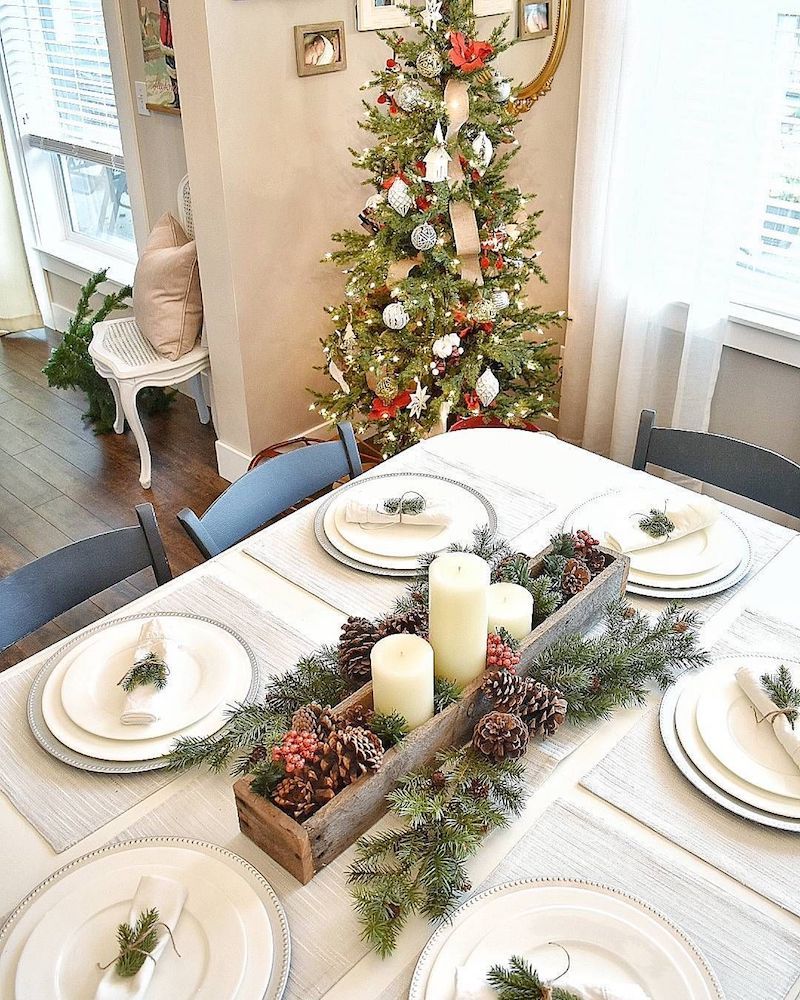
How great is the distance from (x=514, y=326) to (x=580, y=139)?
569mm

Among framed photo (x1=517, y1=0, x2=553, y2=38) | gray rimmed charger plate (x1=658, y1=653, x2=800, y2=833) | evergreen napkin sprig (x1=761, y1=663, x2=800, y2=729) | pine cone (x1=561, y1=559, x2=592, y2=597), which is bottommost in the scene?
gray rimmed charger plate (x1=658, y1=653, x2=800, y2=833)

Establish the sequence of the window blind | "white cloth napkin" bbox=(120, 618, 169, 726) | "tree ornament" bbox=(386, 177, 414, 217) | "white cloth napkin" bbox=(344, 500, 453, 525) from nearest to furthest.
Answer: "white cloth napkin" bbox=(120, 618, 169, 726), "white cloth napkin" bbox=(344, 500, 453, 525), "tree ornament" bbox=(386, 177, 414, 217), the window blind

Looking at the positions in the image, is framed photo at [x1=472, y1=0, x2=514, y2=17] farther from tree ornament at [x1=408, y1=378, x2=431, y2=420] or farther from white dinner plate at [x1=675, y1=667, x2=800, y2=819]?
white dinner plate at [x1=675, y1=667, x2=800, y2=819]

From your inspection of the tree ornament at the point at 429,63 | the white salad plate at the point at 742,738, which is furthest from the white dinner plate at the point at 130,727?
the tree ornament at the point at 429,63

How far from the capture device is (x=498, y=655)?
1.13m

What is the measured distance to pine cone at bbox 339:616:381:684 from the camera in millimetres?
1154

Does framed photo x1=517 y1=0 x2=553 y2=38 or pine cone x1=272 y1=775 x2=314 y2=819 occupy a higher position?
framed photo x1=517 y1=0 x2=553 y2=38

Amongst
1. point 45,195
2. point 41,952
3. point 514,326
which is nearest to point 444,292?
point 514,326

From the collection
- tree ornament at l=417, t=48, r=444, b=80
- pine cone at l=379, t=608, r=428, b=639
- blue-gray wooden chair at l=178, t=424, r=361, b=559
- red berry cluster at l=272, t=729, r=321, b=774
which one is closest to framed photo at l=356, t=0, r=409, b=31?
tree ornament at l=417, t=48, r=444, b=80

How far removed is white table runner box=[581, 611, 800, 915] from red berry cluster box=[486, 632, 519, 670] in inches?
6.4

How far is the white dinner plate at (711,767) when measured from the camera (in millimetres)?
1058

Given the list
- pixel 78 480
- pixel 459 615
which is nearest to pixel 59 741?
pixel 459 615

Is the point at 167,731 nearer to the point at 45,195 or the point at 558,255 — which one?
the point at 558,255

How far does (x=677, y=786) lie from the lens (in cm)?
110
